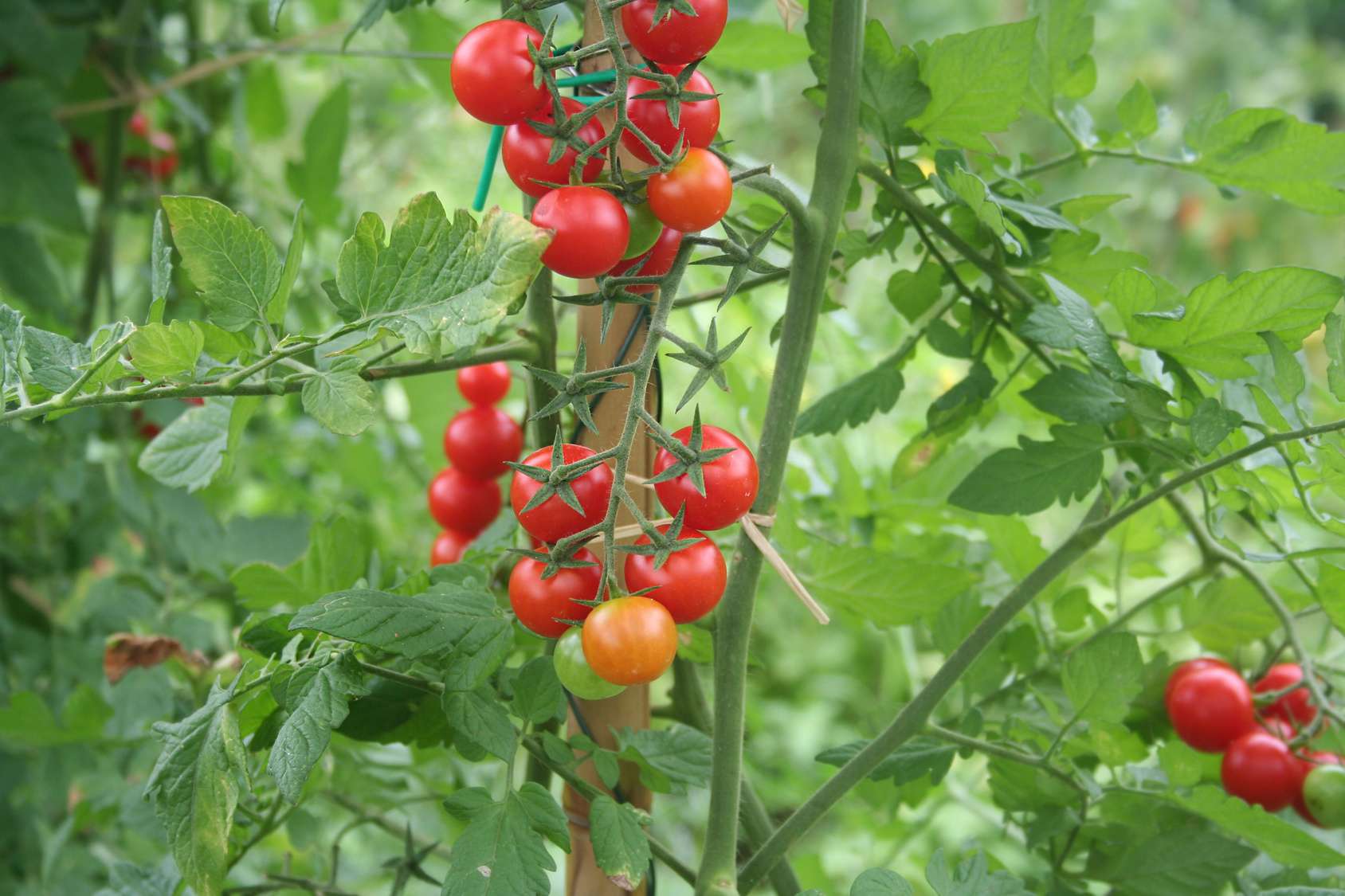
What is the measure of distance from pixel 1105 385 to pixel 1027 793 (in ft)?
0.72

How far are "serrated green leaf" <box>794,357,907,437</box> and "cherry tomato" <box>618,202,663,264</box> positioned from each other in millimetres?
195

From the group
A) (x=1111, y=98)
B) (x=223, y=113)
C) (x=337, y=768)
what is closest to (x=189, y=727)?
(x=337, y=768)

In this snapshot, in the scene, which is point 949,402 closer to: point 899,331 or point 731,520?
point 731,520

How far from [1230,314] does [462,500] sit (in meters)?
0.40

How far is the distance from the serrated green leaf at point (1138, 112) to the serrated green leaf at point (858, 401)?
18 centimetres

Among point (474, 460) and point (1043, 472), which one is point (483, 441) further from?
point (1043, 472)

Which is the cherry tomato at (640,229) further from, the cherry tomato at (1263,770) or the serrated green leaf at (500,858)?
the cherry tomato at (1263,770)

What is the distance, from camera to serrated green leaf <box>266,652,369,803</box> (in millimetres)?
387

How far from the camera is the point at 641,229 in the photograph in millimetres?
405

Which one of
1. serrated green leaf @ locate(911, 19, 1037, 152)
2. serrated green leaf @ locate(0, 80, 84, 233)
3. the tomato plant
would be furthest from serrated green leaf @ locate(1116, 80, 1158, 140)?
serrated green leaf @ locate(0, 80, 84, 233)

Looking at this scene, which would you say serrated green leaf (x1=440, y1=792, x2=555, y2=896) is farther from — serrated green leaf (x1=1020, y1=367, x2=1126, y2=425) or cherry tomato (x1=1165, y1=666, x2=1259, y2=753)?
cherry tomato (x1=1165, y1=666, x2=1259, y2=753)

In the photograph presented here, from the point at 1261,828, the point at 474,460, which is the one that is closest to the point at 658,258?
the point at 474,460

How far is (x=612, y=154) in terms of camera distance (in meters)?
0.38

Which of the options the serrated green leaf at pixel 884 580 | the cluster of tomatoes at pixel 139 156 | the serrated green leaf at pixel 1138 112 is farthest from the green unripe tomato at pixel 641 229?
the cluster of tomatoes at pixel 139 156
